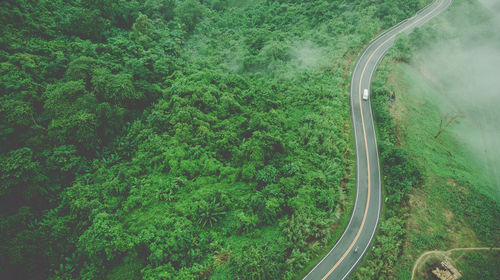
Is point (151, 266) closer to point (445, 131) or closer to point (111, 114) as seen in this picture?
point (111, 114)

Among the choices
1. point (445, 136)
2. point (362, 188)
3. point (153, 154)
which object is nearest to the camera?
point (362, 188)

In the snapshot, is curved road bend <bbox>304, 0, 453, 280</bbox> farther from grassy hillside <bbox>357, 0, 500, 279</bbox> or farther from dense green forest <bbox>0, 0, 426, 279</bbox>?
dense green forest <bbox>0, 0, 426, 279</bbox>

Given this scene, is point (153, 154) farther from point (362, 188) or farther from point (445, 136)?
point (445, 136)

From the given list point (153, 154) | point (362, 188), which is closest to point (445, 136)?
point (362, 188)

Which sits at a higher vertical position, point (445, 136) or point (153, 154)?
point (445, 136)

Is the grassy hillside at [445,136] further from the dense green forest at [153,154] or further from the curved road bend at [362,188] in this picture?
the dense green forest at [153,154]
